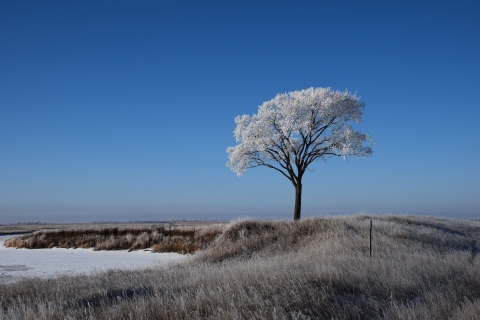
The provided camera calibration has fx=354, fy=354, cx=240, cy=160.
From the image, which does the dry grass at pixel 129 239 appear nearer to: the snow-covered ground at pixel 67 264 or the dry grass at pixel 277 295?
the snow-covered ground at pixel 67 264

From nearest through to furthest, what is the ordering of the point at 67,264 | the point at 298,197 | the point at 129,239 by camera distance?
1. the point at 67,264
2. the point at 298,197
3. the point at 129,239

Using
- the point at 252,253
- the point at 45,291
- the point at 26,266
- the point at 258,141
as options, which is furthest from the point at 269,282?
the point at 258,141

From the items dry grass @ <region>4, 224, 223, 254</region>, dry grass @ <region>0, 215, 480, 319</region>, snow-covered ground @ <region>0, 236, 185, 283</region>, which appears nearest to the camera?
dry grass @ <region>0, 215, 480, 319</region>

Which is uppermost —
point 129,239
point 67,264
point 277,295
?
point 277,295

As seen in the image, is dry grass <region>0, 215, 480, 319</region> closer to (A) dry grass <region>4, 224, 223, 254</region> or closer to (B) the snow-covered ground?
(B) the snow-covered ground

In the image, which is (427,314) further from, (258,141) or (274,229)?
(258,141)

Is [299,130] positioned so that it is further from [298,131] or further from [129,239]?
[129,239]

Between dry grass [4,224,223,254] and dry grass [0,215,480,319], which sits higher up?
dry grass [0,215,480,319]

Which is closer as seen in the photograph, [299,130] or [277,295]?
[277,295]

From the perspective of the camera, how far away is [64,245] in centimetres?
2828

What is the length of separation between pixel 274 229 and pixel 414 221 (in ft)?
36.6

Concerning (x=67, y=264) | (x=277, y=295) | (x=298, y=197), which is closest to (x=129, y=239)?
(x=67, y=264)

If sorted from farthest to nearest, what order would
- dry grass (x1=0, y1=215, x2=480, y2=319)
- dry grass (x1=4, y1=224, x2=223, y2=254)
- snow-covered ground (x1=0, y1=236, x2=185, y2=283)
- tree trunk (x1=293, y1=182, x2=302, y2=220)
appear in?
tree trunk (x1=293, y1=182, x2=302, y2=220)
dry grass (x1=4, y1=224, x2=223, y2=254)
snow-covered ground (x1=0, y1=236, x2=185, y2=283)
dry grass (x1=0, y1=215, x2=480, y2=319)

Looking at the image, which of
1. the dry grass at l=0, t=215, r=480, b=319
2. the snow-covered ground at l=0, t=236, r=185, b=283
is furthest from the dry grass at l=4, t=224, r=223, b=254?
the dry grass at l=0, t=215, r=480, b=319
